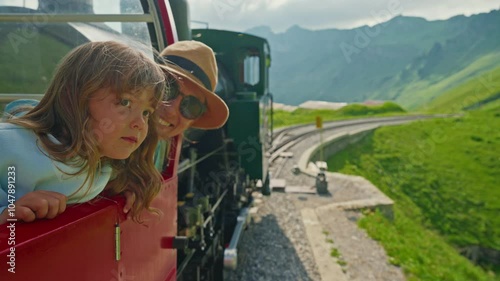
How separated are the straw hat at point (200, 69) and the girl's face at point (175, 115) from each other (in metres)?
0.05

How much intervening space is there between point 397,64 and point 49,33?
15258 centimetres

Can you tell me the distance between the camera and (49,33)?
1944 mm

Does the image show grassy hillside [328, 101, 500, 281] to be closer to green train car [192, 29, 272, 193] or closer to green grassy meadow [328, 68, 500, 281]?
green grassy meadow [328, 68, 500, 281]

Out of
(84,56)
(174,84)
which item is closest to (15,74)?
(174,84)

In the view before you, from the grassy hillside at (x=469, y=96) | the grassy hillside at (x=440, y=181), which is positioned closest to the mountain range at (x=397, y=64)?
the grassy hillside at (x=469, y=96)

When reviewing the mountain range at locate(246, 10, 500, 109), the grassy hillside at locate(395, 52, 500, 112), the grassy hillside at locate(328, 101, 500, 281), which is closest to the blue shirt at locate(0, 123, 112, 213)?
the grassy hillside at locate(328, 101, 500, 281)

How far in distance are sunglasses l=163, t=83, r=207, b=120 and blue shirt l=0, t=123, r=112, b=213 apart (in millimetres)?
888

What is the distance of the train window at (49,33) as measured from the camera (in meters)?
1.63

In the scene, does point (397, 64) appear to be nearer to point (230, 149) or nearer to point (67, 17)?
point (230, 149)

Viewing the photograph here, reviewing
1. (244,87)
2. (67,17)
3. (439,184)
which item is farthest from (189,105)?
(439,184)

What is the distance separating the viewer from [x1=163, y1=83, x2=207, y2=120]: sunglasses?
1929 millimetres

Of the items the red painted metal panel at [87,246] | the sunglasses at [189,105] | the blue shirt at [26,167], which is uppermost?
the sunglasses at [189,105]

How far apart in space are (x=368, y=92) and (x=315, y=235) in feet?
404

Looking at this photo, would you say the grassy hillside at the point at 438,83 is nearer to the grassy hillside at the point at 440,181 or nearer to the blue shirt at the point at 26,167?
the grassy hillside at the point at 440,181
